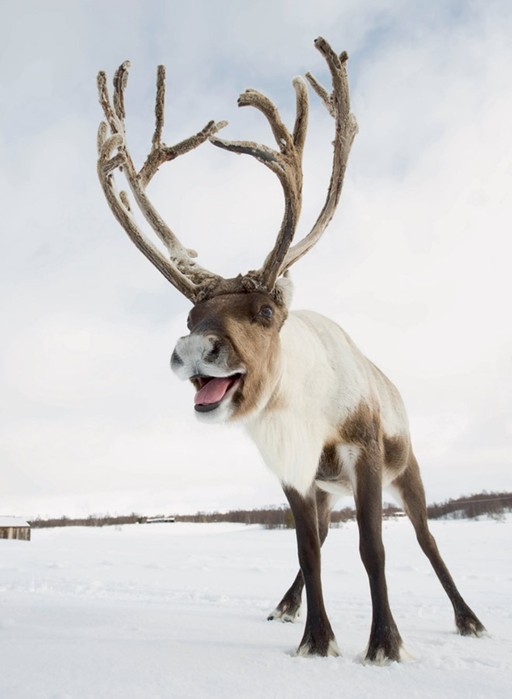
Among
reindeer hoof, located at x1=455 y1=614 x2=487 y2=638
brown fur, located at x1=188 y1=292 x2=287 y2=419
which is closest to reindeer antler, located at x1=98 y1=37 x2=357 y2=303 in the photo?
brown fur, located at x1=188 y1=292 x2=287 y2=419

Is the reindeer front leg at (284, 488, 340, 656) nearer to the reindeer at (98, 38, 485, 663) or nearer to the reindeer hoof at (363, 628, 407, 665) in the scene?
the reindeer at (98, 38, 485, 663)

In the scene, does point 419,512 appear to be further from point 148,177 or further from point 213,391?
point 148,177

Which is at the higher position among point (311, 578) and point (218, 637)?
point (311, 578)

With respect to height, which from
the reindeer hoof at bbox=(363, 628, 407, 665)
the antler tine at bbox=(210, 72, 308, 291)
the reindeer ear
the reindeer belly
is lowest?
the reindeer hoof at bbox=(363, 628, 407, 665)

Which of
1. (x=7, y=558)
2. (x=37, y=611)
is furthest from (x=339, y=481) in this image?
(x=7, y=558)

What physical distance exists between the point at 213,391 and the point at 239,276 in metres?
1.05

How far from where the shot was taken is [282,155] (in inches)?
173

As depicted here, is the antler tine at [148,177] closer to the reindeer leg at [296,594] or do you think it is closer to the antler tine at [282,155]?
the antler tine at [282,155]

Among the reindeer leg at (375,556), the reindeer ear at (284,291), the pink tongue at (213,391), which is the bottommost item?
the reindeer leg at (375,556)

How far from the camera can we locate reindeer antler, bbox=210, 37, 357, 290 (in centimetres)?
409

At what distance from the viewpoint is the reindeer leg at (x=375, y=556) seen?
3.38m

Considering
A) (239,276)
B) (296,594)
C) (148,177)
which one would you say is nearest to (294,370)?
(239,276)

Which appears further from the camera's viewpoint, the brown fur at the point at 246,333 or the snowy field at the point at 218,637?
the brown fur at the point at 246,333

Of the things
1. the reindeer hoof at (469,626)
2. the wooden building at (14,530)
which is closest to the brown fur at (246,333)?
the reindeer hoof at (469,626)
